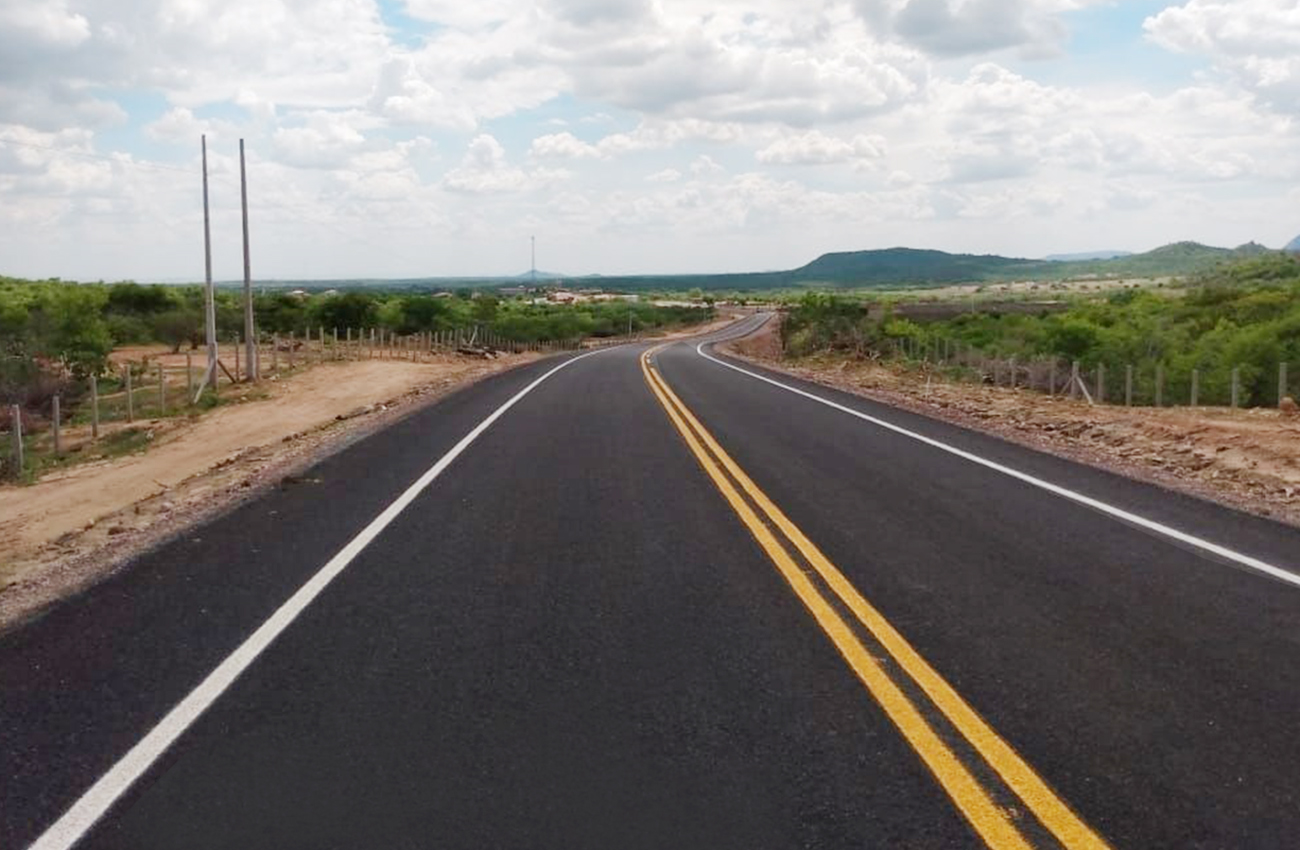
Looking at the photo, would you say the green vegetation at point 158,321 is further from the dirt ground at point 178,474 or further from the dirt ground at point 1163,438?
the dirt ground at point 1163,438

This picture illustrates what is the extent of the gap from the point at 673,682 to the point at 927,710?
1.21 m

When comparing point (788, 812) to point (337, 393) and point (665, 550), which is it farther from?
point (337, 393)

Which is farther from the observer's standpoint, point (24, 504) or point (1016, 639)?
point (24, 504)

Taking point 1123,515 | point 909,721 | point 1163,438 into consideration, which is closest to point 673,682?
point 909,721

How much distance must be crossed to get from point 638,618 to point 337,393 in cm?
2636

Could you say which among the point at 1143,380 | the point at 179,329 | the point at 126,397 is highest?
the point at 179,329

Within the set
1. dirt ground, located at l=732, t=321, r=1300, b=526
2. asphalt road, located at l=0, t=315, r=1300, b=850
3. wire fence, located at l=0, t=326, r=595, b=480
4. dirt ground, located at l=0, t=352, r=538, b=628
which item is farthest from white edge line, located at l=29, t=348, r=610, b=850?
wire fence, located at l=0, t=326, r=595, b=480

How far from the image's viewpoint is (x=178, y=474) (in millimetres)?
19328

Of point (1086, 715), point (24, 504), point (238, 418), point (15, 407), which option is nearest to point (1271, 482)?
point (1086, 715)

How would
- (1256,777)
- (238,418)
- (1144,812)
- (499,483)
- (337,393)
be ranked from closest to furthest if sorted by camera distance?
(1144,812) → (1256,777) → (499,483) → (238,418) → (337,393)

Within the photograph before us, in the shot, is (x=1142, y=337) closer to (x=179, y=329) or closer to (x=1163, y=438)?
(x=1163, y=438)

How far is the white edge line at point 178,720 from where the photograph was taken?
424cm

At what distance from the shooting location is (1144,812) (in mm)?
4281

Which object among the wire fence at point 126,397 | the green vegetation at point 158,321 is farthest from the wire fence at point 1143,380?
the green vegetation at point 158,321
